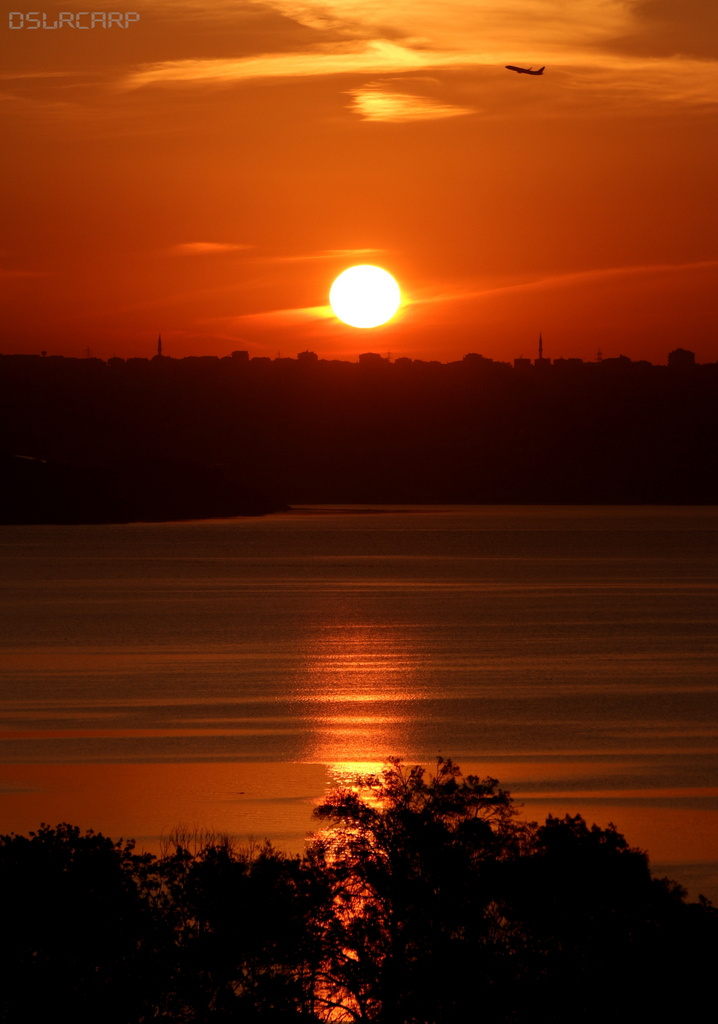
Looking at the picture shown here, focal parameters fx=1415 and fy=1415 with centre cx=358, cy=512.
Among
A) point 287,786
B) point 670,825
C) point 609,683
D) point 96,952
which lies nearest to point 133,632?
point 609,683

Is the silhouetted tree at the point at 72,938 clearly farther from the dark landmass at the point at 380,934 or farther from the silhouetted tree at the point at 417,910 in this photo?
the silhouetted tree at the point at 417,910

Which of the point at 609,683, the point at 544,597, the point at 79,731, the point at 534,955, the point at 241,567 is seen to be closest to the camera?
the point at 534,955

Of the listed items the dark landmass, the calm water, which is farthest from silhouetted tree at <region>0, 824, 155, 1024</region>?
the calm water

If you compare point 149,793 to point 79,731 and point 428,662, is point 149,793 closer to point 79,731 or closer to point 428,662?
point 79,731

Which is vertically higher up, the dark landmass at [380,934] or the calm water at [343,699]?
the calm water at [343,699]

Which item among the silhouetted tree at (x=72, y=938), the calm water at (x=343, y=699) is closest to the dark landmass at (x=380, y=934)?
the silhouetted tree at (x=72, y=938)

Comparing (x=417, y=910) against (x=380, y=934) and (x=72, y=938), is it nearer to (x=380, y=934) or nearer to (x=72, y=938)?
(x=380, y=934)

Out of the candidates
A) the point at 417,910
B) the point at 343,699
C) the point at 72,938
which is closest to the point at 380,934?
the point at 417,910
